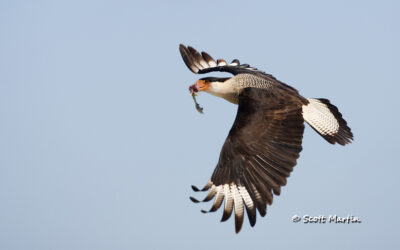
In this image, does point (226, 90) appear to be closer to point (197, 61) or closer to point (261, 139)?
point (261, 139)

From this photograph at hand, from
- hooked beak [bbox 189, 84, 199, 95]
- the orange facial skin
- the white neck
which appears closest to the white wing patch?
the white neck

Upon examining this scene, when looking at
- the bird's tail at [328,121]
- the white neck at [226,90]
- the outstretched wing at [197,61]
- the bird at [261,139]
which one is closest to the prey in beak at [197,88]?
the white neck at [226,90]

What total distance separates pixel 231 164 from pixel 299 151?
2.48ft

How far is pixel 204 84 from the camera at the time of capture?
8.20m

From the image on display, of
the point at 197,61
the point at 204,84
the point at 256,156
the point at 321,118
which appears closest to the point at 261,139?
the point at 256,156

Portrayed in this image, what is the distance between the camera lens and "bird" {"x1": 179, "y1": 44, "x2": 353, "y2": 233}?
6.07m

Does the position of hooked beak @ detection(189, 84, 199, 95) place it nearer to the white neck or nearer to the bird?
the white neck

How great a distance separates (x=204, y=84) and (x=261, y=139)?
195 cm

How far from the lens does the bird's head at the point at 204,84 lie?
8086 mm

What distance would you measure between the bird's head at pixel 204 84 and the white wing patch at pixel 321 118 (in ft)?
4.25

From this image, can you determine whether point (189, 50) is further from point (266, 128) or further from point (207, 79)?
point (266, 128)

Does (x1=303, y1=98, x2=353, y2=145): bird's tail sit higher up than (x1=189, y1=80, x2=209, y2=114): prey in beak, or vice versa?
(x1=189, y1=80, x2=209, y2=114): prey in beak

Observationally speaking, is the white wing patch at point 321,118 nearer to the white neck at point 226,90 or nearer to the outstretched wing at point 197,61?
the white neck at point 226,90

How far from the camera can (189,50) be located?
32.2 ft
